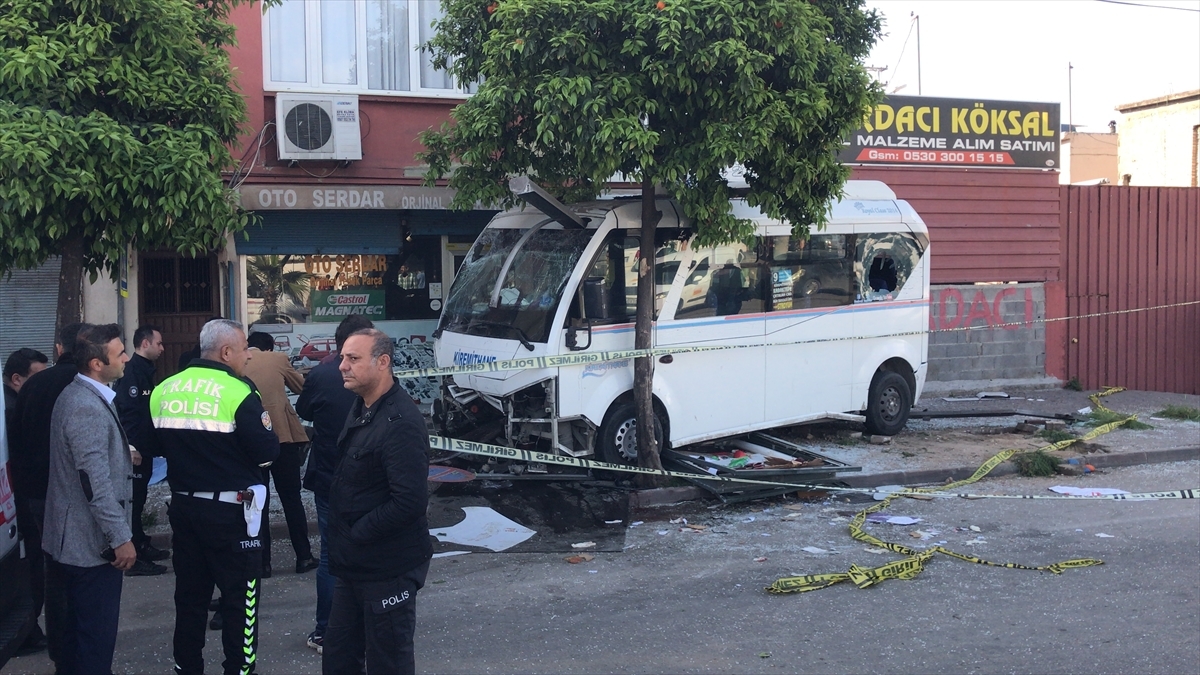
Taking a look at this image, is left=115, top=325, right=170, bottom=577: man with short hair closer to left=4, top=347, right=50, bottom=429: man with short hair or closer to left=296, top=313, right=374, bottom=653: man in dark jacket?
left=4, top=347, right=50, bottom=429: man with short hair

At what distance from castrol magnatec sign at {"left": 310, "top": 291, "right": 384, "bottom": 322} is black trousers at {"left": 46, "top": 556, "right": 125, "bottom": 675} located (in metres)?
7.92

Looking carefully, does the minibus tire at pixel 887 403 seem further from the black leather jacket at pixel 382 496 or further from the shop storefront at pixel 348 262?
the black leather jacket at pixel 382 496

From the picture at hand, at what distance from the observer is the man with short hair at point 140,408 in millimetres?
6703

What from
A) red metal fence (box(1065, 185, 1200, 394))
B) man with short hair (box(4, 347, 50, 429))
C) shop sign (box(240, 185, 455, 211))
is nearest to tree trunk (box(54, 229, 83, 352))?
man with short hair (box(4, 347, 50, 429))

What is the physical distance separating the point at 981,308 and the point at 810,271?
570 centimetres

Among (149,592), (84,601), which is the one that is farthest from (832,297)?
(84,601)

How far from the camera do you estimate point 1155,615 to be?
20.1 ft

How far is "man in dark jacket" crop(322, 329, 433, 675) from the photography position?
3984mm

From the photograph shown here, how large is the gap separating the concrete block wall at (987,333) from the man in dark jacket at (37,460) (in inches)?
481

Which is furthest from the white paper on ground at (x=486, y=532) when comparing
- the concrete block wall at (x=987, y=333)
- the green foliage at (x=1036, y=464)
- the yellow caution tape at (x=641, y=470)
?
the concrete block wall at (x=987, y=333)

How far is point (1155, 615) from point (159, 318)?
10213mm

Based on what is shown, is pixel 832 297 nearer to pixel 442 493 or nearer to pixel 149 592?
pixel 442 493

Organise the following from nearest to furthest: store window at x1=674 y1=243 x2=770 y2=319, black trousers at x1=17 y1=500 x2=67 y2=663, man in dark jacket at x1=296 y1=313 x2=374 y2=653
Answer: black trousers at x1=17 y1=500 x2=67 y2=663
man in dark jacket at x1=296 y1=313 x2=374 y2=653
store window at x1=674 y1=243 x2=770 y2=319

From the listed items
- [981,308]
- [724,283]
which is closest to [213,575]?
[724,283]
